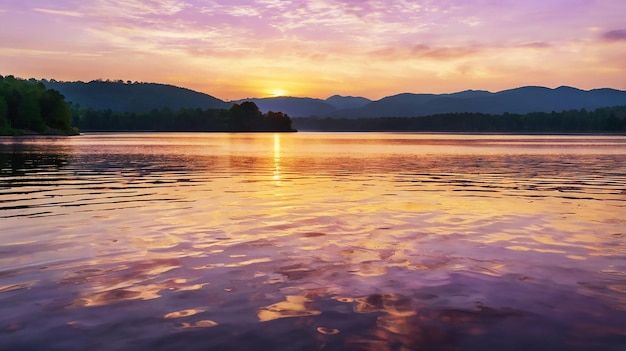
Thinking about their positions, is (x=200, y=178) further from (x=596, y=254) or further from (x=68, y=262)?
(x=596, y=254)

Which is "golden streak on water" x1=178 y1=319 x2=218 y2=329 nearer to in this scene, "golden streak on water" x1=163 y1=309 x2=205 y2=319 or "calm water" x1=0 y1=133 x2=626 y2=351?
"calm water" x1=0 y1=133 x2=626 y2=351

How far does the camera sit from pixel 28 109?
18200 cm

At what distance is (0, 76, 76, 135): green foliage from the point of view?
17634cm

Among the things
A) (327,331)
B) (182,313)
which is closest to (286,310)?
(327,331)

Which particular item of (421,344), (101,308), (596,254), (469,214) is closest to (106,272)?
(101,308)

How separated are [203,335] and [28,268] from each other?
7.12 metres

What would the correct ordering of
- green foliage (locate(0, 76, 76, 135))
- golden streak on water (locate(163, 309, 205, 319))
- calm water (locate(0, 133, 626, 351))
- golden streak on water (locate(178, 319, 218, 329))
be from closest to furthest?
calm water (locate(0, 133, 626, 351)) < golden streak on water (locate(178, 319, 218, 329)) < golden streak on water (locate(163, 309, 205, 319)) < green foliage (locate(0, 76, 76, 135))

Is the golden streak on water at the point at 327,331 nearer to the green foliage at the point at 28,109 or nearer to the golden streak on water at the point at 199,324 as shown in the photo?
the golden streak on water at the point at 199,324

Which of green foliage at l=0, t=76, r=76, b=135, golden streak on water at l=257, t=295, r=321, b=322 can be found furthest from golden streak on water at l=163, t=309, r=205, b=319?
green foliage at l=0, t=76, r=76, b=135

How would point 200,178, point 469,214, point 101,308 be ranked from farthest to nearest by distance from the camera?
point 200,178
point 469,214
point 101,308

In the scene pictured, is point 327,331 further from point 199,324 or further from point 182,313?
point 182,313

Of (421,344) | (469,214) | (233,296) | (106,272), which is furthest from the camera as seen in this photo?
(469,214)

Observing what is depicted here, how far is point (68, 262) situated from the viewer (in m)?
14.1

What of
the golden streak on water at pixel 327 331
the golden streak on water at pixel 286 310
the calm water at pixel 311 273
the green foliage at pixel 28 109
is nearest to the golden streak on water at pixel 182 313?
the calm water at pixel 311 273
